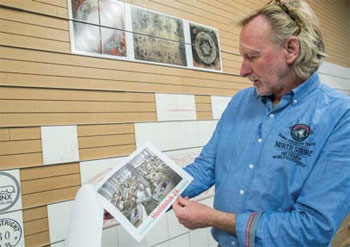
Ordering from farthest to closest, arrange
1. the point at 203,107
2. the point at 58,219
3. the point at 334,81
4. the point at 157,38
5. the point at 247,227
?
the point at 334,81, the point at 203,107, the point at 157,38, the point at 58,219, the point at 247,227

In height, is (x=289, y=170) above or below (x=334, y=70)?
below

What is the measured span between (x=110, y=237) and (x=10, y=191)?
0.55 m

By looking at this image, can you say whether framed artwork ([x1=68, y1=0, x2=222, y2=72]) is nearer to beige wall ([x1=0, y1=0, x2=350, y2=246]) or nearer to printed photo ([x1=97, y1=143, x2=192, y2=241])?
beige wall ([x1=0, y1=0, x2=350, y2=246])

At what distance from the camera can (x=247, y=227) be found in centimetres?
100

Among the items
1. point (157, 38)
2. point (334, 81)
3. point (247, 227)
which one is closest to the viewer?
point (247, 227)

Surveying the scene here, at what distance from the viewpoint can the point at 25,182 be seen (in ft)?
4.02

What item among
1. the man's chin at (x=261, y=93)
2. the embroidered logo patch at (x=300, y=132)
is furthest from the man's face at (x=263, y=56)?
the embroidered logo patch at (x=300, y=132)

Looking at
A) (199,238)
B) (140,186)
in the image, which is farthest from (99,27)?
(199,238)

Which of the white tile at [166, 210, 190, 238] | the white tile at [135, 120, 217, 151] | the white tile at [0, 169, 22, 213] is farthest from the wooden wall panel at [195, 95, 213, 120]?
the white tile at [0, 169, 22, 213]

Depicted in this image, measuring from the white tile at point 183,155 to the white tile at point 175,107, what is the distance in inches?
8.1

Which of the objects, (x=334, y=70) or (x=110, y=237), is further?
(x=334, y=70)

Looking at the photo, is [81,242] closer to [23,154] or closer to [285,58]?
[23,154]

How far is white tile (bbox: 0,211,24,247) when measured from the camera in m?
1.16

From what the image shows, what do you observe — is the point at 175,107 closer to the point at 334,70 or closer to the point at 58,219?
the point at 58,219
